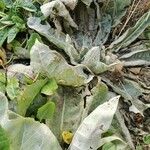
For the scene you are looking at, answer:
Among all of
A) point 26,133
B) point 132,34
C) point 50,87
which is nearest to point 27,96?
point 50,87

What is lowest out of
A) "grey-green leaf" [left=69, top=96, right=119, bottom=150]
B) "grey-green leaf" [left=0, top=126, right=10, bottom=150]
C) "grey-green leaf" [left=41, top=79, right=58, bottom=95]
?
"grey-green leaf" [left=69, top=96, right=119, bottom=150]

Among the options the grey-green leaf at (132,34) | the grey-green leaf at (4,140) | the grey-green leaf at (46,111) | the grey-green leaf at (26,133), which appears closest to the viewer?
the grey-green leaf at (4,140)

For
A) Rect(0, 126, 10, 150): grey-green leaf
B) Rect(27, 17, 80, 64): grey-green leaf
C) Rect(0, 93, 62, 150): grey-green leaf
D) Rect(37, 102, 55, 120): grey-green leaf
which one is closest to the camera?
Rect(0, 126, 10, 150): grey-green leaf

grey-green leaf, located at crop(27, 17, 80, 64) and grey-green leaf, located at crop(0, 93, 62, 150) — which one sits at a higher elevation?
grey-green leaf, located at crop(27, 17, 80, 64)

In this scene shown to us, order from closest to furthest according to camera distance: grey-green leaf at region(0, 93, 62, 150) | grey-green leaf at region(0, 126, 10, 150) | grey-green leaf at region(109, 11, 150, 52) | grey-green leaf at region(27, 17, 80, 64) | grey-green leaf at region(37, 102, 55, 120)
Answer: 1. grey-green leaf at region(0, 126, 10, 150)
2. grey-green leaf at region(0, 93, 62, 150)
3. grey-green leaf at region(37, 102, 55, 120)
4. grey-green leaf at region(27, 17, 80, 64)
5. grey-green leaf at region(109, 11, 150, 52)

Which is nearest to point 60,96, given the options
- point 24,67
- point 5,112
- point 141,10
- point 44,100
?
point 44,100

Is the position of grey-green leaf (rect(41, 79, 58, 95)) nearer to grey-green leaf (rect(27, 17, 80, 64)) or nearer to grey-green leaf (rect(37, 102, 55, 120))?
grey-green leaf (rect(37, 102, 55, 120))

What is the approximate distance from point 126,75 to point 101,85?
265 mm

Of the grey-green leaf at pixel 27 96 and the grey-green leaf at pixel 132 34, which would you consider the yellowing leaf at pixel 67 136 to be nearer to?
the grey-green leaf at pixel 27 96

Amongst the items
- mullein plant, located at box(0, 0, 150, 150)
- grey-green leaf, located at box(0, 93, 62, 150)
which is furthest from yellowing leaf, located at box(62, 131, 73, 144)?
grey-green leaf, located at box(0, 93, 62, 150)

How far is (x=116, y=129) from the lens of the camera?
203 cm

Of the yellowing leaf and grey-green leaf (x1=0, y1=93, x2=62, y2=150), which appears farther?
the yellowing leaf

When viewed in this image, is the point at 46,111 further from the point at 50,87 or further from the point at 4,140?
the point at 4,140

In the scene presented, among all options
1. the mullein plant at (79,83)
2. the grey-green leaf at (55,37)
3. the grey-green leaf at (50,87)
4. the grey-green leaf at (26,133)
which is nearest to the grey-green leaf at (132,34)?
the mullein plant at (79,83)
